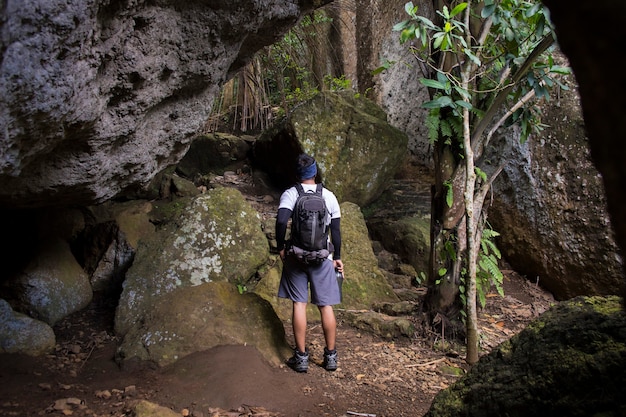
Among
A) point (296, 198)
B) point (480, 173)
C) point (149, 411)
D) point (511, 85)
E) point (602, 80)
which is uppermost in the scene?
point (511, 85)

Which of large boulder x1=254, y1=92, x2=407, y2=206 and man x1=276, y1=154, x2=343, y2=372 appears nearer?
man x1=276, y1=154, x2=343, y2=372

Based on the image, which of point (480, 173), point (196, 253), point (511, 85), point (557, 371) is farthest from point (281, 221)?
point (557, 371)

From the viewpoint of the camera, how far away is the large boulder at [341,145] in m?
6.56

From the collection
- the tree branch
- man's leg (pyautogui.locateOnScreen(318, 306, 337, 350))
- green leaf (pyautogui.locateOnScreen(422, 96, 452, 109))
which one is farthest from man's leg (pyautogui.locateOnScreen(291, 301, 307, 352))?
the tree branch

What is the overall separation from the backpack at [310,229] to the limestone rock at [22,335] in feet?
6.82

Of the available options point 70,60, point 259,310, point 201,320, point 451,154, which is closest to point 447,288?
point 451,154

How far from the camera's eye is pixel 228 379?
3.31 metres

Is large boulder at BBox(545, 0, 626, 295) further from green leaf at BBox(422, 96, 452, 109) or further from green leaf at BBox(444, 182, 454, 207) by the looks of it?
green leaf at BBox(444, 182, 454, 207)

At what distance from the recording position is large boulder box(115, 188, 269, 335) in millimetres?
4137

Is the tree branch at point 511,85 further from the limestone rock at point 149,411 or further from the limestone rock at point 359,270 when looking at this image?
the limestone rock at point 149,411

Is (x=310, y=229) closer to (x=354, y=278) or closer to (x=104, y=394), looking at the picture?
(x=104, y=394)

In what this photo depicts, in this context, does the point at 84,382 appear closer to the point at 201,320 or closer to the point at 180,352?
the point at 180,352

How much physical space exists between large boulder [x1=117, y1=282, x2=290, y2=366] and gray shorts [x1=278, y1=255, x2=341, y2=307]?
1.32ft

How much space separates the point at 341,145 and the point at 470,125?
2.64 meters
